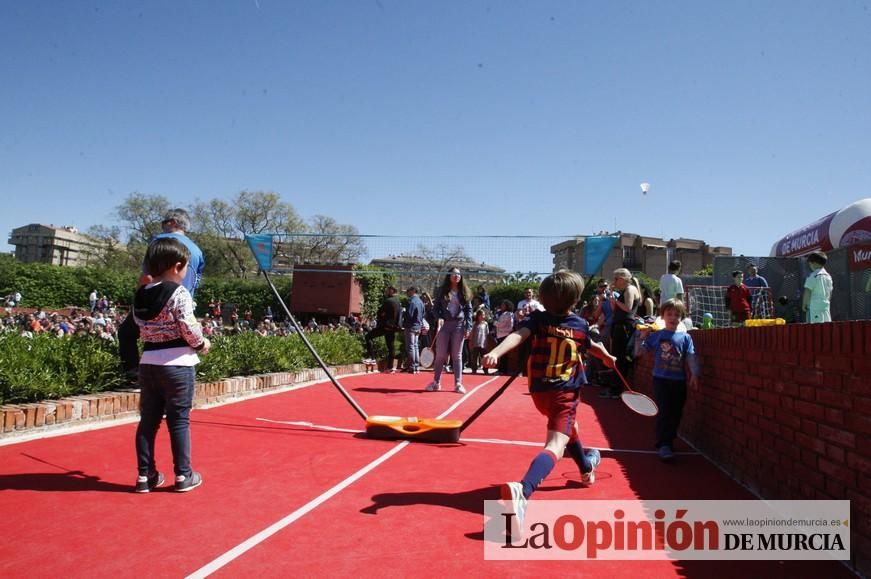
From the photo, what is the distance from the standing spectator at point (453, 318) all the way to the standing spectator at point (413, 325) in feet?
10.7

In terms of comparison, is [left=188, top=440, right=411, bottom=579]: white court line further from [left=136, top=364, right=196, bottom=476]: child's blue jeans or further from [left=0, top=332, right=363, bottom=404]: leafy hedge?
[left=0, top=332, right=363, bottom=404]: leafy hedge

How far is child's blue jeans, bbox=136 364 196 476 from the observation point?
396 cm

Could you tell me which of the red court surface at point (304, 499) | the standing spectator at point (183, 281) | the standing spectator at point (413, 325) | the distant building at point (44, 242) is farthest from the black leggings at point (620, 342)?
the distant building at point (44, 242)

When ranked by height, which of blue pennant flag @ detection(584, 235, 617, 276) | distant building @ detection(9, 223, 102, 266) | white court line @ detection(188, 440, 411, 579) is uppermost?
distant building @ detection(9, 223, 102, 266)

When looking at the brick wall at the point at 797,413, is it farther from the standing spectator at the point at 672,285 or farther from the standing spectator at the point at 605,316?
the standing spectator at the point at 672,285

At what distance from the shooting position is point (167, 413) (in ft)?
13.2

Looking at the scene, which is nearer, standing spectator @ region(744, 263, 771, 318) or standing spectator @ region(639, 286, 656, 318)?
standing spectator @ region(639, 286, 656, 318)

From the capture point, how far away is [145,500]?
375cm

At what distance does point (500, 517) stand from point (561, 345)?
3.82 feet

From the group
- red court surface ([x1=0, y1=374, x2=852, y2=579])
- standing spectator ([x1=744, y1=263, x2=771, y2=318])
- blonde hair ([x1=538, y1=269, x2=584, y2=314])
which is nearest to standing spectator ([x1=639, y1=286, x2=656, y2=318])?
standing spectator ([x1=744, y1=263, x2=771, y2=318])

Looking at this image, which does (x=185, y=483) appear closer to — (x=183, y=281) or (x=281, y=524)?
(x=281, y=524)

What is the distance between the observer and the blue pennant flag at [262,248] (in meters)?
8.50

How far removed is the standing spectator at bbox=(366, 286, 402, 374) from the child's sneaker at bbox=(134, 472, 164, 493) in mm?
9216

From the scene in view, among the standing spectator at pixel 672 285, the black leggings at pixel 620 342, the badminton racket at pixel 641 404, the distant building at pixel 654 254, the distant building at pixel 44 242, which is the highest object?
the distant building at pixel 44 242
